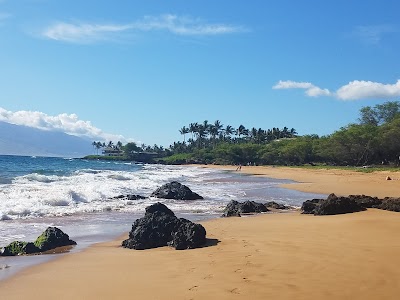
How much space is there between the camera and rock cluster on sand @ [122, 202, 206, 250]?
928 centimetres

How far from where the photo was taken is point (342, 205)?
47.3 feet

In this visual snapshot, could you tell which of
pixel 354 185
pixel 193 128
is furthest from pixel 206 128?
pixel 354 185

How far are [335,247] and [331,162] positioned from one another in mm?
78940

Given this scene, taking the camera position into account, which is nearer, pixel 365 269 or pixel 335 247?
pixel 365 269

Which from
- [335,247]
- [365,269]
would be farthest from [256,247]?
[365,269]

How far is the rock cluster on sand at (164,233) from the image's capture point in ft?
30.5

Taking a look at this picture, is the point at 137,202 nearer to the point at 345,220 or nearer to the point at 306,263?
the point at 345,220

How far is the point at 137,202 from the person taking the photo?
20438mm

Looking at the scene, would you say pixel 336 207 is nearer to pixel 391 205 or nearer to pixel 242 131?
pixel 391 205

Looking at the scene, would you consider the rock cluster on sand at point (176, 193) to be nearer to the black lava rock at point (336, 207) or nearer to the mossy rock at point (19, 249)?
the black lava rock at point (336, 207)

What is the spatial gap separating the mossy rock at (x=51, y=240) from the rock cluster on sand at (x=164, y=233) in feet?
4.84

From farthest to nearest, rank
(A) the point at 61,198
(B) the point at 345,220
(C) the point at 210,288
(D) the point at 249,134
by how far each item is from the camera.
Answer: (D) the point at 249,134, (A) the point at 61,198, (B) the point at 345,220, (C) the point at 210,288

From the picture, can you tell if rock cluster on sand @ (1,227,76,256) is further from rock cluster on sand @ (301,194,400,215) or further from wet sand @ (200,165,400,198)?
wet sand @ (200,165,400,198)

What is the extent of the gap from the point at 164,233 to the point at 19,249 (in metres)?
3.25
